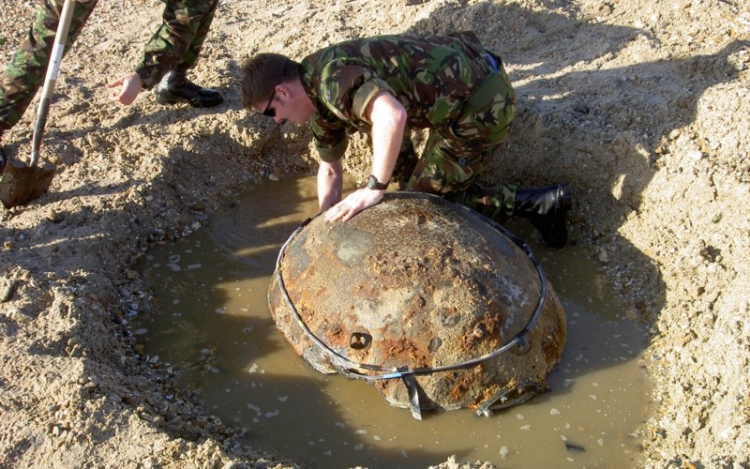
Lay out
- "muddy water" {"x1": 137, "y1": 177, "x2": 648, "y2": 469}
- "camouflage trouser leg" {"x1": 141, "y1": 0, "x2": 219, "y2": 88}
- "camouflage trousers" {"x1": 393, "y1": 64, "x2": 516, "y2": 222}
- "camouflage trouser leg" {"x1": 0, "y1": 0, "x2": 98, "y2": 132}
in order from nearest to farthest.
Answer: "muddy water" {"x1": 137, "y1": 177, "x2": 648, "y2": 469}, "camouflage trousers" {"x1": 393, "y1": 64, "x2": 516, "y2": 222}, "camouflage trouser leg" {"x1": 0, "y1": 0, "x2": 98, "y2": 132}, "camouflage trouser leg" {"x1": 141, "y1": 0, "x2": 219, "y2": 88}

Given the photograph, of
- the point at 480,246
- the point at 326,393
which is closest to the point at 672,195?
the point at 480,246

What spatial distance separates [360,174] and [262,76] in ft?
6.12

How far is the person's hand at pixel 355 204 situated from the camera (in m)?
3.35

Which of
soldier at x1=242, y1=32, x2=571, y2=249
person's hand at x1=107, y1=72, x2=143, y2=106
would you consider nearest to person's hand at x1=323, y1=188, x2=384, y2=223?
soldier at x1=242, y1=32, x2=571, y2=249

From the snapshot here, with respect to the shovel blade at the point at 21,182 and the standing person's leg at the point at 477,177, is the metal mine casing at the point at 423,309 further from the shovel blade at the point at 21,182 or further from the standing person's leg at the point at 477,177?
the shovel blade at the point at 21,182

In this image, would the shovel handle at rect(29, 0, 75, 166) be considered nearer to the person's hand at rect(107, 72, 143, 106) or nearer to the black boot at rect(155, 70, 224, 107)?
the person's hand at rect(107, 72, 143, 106)

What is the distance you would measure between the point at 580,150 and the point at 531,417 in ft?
6.37

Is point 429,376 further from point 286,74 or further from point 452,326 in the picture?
point 286,74

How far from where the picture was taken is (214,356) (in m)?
3.64

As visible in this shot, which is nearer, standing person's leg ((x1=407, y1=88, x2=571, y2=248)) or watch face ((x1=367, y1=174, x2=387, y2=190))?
watch face ((x1=367, y1=174, x2=387, y2=190))

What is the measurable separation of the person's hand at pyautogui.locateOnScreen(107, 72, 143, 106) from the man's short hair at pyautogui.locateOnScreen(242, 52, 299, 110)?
4.40 feet

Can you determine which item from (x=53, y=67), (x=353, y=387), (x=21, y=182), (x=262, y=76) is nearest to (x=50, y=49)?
(x=53, y=67)

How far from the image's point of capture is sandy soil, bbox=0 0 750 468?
9.77 feet

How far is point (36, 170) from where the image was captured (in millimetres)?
4164
